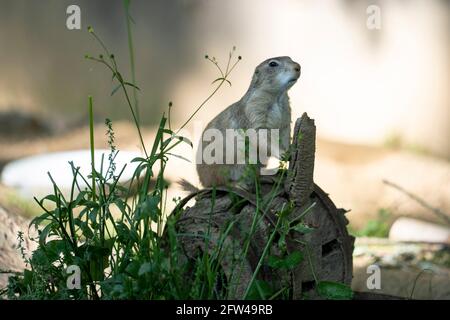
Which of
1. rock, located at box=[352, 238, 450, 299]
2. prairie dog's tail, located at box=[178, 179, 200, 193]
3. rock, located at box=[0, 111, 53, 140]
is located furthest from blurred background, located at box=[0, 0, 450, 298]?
prairie dog's tail, located at box=[178, 179, 200, 193]

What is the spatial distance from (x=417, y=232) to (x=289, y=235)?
12.2 feet

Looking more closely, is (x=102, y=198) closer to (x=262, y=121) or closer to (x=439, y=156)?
(x=262, y=121)

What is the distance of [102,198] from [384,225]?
4.01 meters

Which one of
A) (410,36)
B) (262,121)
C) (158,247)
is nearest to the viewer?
(158,247)

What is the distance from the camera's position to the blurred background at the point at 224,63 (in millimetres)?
7828

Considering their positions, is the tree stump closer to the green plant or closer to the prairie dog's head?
the green plant

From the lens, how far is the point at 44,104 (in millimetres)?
8328

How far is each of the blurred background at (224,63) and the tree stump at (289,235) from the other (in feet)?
13.7

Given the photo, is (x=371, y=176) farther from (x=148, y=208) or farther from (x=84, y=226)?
(x=148, y=208)

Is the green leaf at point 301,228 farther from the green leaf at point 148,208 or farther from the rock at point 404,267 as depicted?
the rock at point 404,267

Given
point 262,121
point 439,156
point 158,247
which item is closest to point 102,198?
point 158,247

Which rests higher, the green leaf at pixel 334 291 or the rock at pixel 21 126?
the rock at pixel 21 126

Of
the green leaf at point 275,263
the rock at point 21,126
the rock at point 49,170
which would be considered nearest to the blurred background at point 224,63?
the rock at point 21,126

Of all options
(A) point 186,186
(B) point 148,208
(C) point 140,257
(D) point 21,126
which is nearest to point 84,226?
(C) point 140,257
